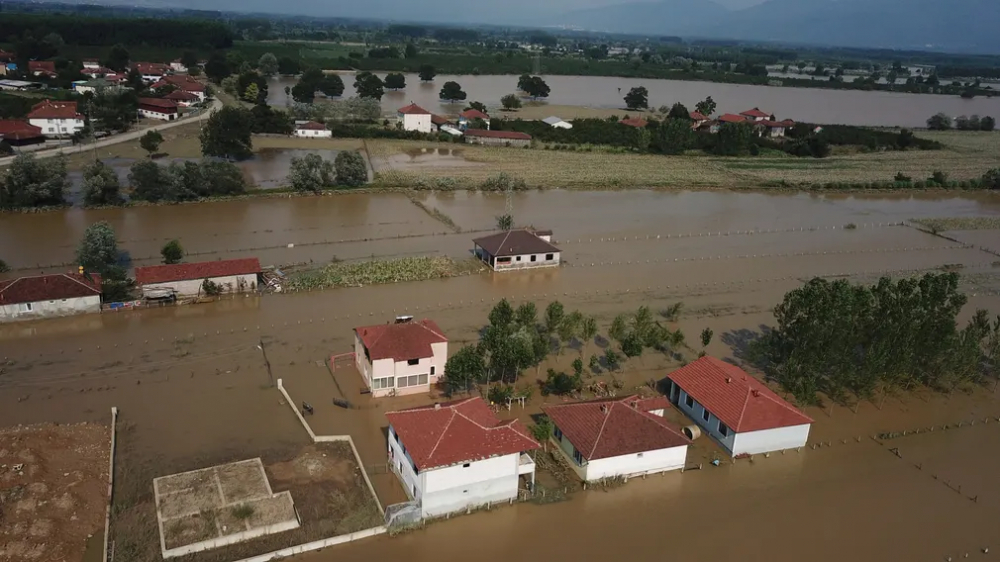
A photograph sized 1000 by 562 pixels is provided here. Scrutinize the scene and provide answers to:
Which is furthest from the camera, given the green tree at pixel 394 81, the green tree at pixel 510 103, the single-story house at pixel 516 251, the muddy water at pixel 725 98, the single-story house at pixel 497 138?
the green tree at pixel 394 81

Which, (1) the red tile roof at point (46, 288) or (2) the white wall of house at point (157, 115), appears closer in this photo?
(1) the red tile roof at point (46, 288)

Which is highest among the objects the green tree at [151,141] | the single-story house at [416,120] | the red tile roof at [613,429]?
the single-story house at [416,120]

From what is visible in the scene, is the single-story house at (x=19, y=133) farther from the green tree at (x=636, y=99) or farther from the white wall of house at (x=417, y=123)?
the green tree at (x=636, y=99)

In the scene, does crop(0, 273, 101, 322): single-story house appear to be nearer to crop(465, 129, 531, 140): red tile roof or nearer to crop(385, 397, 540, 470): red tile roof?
crop(385, 397, 540, 470): red tile roof

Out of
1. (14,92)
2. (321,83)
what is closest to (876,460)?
(321,83)

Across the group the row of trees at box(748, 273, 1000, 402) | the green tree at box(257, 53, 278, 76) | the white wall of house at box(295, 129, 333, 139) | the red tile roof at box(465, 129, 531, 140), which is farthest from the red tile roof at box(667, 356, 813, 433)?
the green tree at box(257, 53, 278, 76)

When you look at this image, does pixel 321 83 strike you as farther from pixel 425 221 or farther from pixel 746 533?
pixel 746 533

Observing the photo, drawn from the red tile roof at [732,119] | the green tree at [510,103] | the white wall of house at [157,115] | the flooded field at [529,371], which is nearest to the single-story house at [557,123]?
the green tree at [510,103]
